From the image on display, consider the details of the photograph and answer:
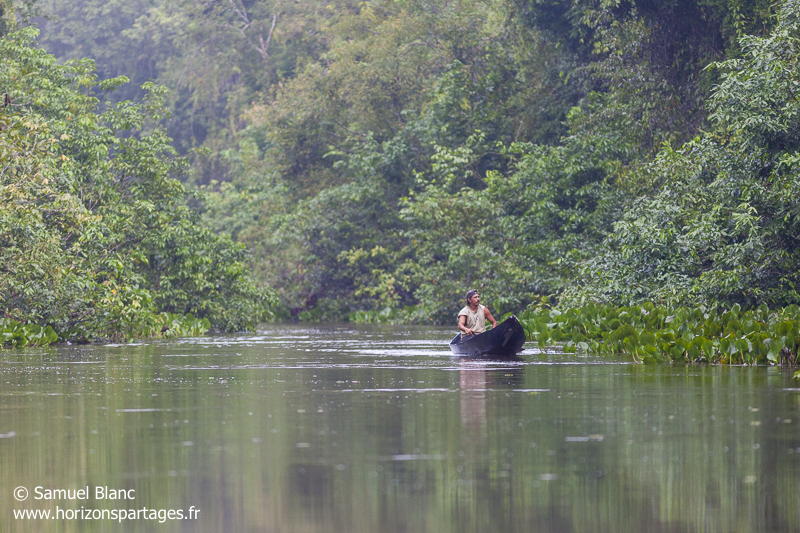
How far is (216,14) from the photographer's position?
5722cm

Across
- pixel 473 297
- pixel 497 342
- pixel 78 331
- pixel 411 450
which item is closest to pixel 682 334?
pixel 497 342

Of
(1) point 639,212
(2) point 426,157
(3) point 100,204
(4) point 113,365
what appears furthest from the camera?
(2) point 426,157

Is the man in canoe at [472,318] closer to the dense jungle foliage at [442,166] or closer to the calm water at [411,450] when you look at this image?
the dense jungle foliage at [442,166]

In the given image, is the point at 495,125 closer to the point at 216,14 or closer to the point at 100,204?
the point at 100,204

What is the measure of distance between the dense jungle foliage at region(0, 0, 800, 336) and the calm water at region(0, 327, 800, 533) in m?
8.07

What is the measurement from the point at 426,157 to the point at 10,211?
22.1 metres

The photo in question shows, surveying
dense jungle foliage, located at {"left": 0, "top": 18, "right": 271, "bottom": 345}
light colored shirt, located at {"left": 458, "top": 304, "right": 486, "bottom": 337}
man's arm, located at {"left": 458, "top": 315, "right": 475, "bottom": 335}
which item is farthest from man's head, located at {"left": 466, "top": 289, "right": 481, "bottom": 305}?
dense jungle foliage, located at {"left": 0, "top": 18, "right": 271, "bottom": 345}

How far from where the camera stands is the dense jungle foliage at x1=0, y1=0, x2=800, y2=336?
70.5 feet

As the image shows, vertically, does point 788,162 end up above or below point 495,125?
below

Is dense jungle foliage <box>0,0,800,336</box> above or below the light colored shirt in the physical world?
above

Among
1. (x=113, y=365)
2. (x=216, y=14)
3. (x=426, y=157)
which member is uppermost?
(x=216, y=14)

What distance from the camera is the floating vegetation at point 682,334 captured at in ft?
52.3

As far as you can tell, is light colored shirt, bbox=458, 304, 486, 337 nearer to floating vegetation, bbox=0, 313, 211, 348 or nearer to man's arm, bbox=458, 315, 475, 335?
man's arm, bbox=458, 315, 475, 335

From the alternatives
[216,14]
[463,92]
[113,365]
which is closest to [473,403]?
[113,365]
